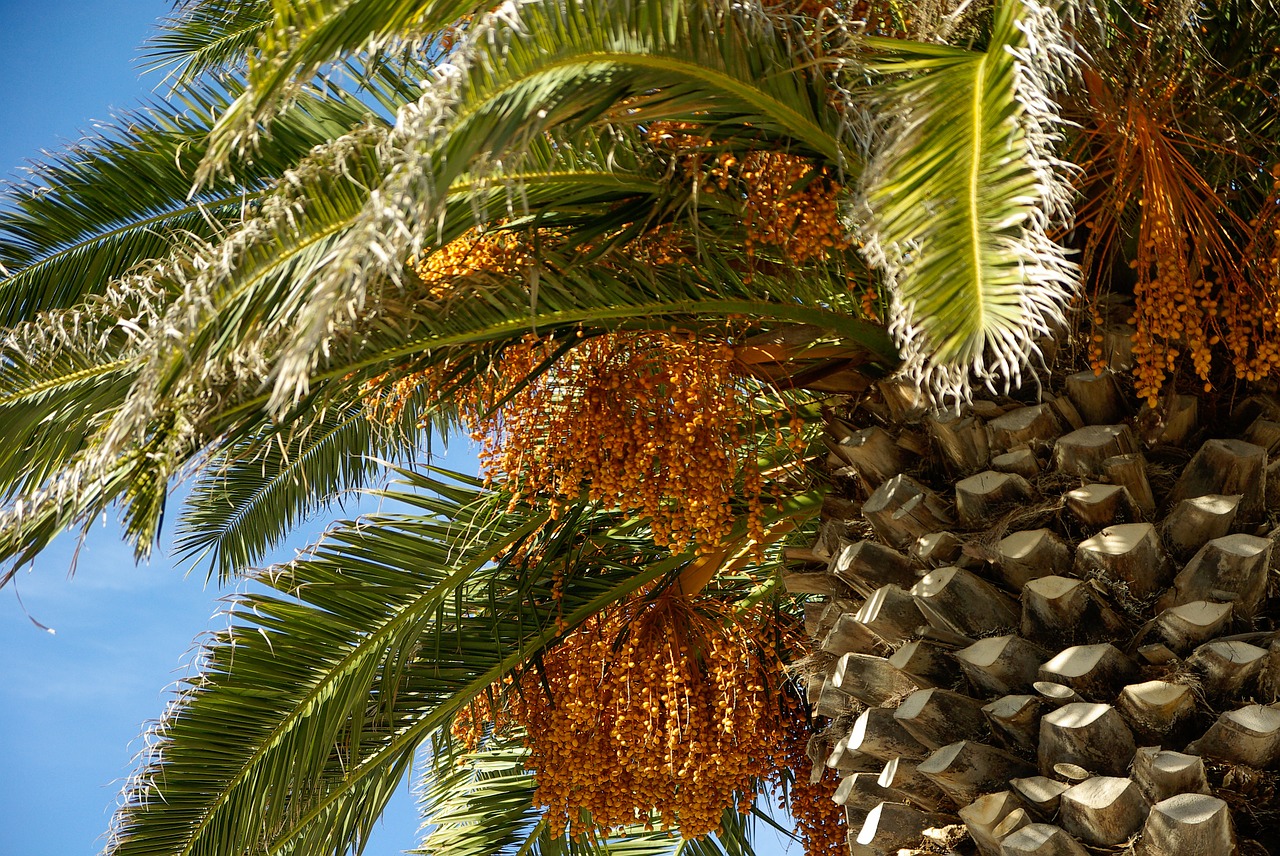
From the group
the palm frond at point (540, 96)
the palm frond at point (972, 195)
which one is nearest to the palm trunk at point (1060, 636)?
the palm frond at point (972, 195)

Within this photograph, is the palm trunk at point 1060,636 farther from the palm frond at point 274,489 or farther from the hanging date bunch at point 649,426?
Result: the palm frond at point 274,489

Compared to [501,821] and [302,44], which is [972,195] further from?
[501,821]

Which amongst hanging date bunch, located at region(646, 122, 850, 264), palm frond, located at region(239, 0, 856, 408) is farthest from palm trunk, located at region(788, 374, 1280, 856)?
palm frond, located at region(239, 0, 856, 408)

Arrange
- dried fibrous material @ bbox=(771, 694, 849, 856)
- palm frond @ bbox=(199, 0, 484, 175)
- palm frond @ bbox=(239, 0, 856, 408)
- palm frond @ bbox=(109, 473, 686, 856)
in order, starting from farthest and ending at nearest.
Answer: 1. dried fibrous material @ bbox=(771, 694, 849, 856)
2. palm frond @ bbox=(109, 473, 686, 856)
3. palm frond @ bbox=(199, 0, 484, 175)
4. palm frond @ bbox=(239, 0, 856, 408)

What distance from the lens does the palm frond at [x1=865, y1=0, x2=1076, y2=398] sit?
2.49m

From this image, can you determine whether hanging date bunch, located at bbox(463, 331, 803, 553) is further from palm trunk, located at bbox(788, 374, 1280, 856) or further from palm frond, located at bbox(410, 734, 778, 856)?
palm frond, located at bbox(410, 734, 778, 856)

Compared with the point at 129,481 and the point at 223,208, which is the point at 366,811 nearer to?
the point at 129,481

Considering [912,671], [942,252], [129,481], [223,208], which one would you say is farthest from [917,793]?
[223,208]

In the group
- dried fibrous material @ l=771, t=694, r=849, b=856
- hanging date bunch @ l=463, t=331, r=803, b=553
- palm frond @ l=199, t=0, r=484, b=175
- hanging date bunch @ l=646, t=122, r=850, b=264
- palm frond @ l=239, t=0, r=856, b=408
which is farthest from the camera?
dried fibrous material @ l=771, t=694, r=849, b=856

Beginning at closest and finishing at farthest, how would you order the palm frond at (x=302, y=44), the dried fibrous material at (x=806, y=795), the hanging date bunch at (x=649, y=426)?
the palm frond at (x=302, y=44) → the hanging date bunch at (x=649, y=426) → the dried fibrous material at (x=806, y=795)

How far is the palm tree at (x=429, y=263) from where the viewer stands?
2.60 m

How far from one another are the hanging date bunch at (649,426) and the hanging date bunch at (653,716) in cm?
64

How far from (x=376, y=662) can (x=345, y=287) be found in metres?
2.37

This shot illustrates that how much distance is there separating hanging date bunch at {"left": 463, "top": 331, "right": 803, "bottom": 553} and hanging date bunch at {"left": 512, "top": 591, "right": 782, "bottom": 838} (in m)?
0.64
